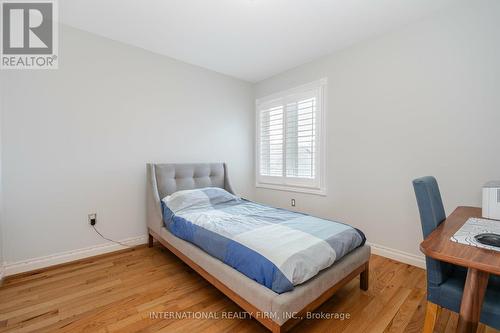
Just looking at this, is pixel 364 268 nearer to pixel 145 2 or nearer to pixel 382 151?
pixel 382 151

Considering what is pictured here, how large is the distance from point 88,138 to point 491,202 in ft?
11.5

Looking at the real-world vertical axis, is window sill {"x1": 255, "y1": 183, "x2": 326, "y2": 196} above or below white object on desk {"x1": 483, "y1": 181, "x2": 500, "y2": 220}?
below

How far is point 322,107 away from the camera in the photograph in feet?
9.64

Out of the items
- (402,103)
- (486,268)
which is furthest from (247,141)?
(486,268)

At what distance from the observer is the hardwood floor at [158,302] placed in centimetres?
149

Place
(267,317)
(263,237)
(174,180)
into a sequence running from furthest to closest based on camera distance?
1. (174,180)
2. (263,237)
3. (267,317)

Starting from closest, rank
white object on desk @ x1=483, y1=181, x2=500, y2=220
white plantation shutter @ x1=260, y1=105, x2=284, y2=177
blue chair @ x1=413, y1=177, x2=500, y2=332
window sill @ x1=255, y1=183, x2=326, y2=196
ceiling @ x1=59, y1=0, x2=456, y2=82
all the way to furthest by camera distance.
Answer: blue chair @ x1=413, y1=177, x2=500, y2=332 < white object on desk @ x1=483, y1=181, x2=500, y2=220 < ceiling @ x1=59, y1=0, x2=456, y2=82 < window sill @ x1=255, y1=183, x2=326, y2=196 < white plantation shutter @ x1=260, y1=105, x2=284, y2=177

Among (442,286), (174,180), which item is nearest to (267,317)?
(442,286)

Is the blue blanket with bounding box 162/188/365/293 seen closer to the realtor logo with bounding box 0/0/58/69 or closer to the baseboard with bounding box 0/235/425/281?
the baseboard with bounding box 0/235/425/281

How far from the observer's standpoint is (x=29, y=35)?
7.20ft

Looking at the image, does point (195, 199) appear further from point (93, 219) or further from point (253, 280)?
point (253, 280)

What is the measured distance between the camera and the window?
9.87ft

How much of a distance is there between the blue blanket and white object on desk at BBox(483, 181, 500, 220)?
0.79 metres

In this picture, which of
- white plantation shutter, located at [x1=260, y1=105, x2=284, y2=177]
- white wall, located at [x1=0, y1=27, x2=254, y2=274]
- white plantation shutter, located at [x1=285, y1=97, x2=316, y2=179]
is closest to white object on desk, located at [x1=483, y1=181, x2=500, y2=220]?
white plantation shutter, located at [x1=285, y1=97, x2=316, y2=179]
